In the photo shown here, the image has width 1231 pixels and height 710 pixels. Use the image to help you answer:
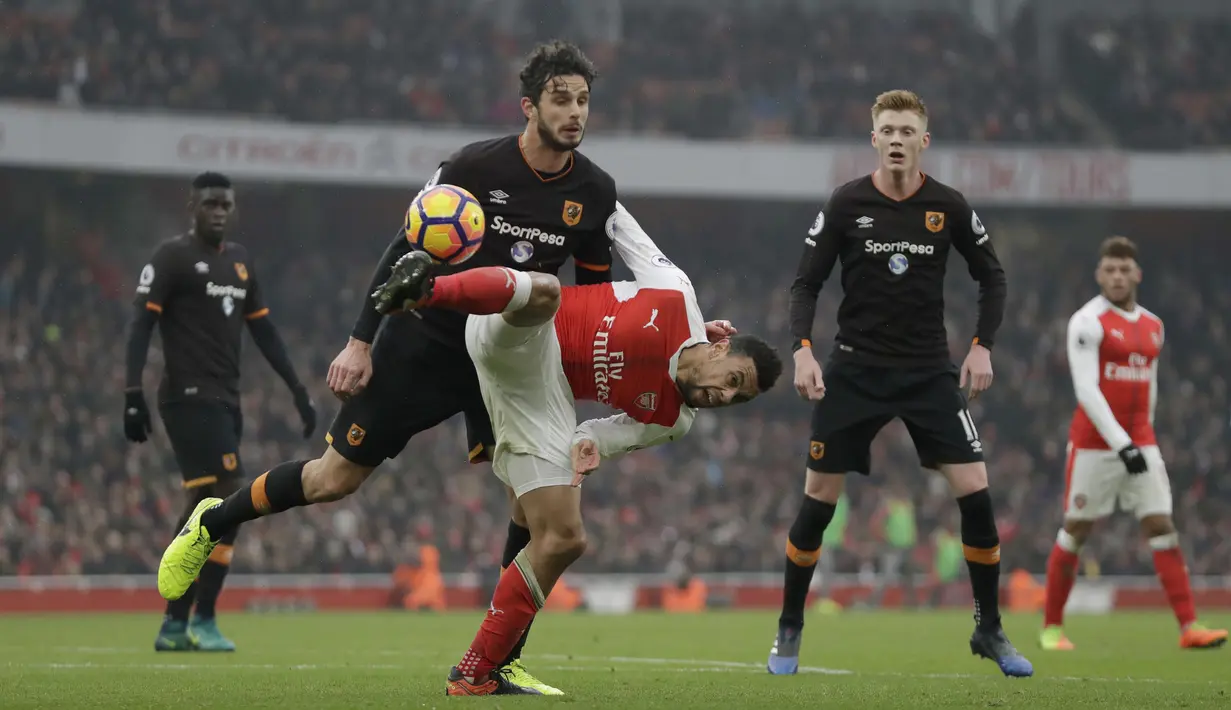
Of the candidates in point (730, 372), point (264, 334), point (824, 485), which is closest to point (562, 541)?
point (730, 372)

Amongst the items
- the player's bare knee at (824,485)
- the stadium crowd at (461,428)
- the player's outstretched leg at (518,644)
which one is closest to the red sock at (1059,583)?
the player's bare knee at (824,485)

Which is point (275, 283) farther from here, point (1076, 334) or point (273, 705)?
point (273, 705)

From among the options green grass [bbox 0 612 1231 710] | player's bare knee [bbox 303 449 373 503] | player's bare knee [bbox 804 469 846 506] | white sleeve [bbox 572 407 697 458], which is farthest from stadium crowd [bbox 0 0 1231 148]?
white sleeve [bbox 572 407 697 458]

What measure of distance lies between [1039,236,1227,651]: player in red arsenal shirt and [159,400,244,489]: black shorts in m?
5.10

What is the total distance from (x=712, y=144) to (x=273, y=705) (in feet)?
78.3

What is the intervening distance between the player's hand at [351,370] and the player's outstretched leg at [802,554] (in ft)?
7.91

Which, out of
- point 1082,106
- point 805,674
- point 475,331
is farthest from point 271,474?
point 1082,106

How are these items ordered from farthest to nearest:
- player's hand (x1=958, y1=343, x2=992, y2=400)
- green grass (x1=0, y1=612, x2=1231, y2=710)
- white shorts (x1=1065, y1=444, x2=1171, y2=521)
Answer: white shorts (x1=1065, y1=444, x2=1171, y2=521), player's hand (x1=958, y1=343, x2=992, y2=400), green grass (x1=0, y1=612, x2=1231, y2=710)

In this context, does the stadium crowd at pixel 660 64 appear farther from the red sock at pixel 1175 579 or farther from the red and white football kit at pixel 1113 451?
the red sock at pixel 1175 579

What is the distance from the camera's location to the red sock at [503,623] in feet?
19.7

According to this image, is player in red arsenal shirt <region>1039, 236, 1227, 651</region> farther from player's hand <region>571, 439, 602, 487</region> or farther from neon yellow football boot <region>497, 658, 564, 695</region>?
player's hand <region>571, 439, 602, 487</region>

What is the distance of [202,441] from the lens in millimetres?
9188

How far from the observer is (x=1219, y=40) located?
32125 millimetres

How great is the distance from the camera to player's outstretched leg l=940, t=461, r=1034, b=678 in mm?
7508
